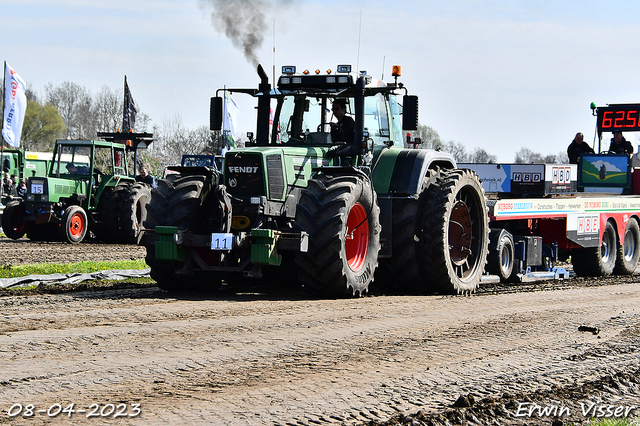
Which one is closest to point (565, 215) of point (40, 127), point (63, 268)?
point (63, 268)

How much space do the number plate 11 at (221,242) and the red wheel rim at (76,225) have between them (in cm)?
1123

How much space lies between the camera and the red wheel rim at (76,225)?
62.6 ft

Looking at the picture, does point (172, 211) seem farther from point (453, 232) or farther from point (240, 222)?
point (453, 232)

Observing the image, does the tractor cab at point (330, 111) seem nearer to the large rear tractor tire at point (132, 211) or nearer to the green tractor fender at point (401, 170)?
the green tractor fender at point (401, 170)

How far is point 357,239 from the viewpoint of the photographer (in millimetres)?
9672

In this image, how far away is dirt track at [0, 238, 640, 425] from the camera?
4.75 meters

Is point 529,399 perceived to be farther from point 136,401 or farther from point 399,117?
point 399,117

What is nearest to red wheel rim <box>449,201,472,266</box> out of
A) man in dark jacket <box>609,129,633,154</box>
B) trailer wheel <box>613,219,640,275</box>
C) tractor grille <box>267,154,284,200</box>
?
tractor grille <box>267,154,284,200</box>

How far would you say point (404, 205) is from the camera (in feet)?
33.3

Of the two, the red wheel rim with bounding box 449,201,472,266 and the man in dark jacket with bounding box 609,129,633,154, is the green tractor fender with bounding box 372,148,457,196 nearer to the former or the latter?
the red wheel rim with bounding box 449,201,472,266

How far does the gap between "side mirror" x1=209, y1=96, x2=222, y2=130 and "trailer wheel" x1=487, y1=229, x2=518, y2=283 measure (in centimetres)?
458

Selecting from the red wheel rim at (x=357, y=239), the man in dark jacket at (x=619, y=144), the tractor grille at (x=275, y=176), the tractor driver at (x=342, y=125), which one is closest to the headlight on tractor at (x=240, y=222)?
the tractor grille at (x=275, y=176)

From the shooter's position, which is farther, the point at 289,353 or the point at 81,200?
the point at 81,200

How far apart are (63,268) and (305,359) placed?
26.3 ft
